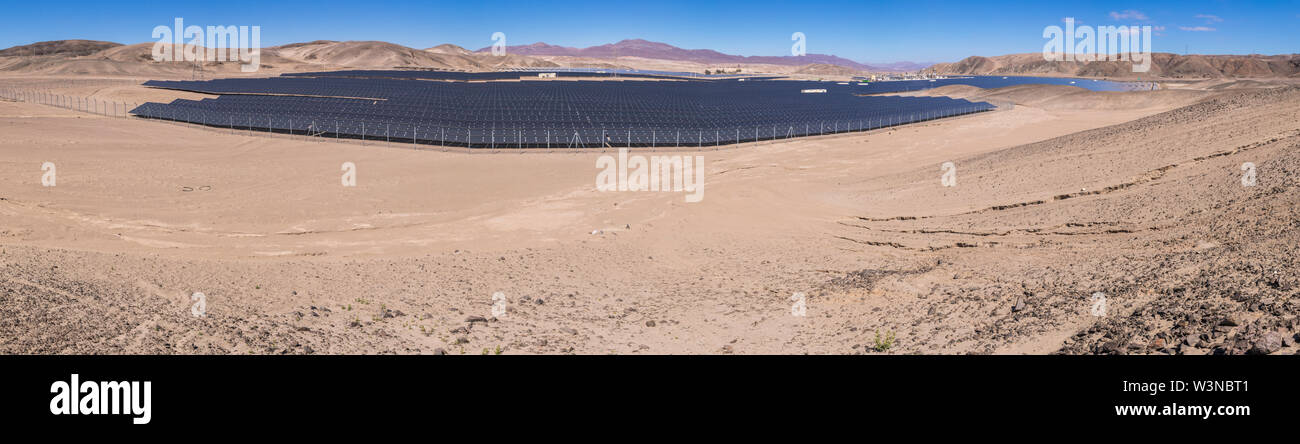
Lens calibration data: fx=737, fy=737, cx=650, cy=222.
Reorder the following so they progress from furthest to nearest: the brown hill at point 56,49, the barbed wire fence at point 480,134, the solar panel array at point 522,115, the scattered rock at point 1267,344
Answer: the brown hill at point 56,49 < the solar panel array at point 522,115 < the barbed wire fence at point 480,134 < the scattered rock at point 1267,344

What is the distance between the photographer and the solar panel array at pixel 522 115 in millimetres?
47188

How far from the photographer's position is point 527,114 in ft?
210

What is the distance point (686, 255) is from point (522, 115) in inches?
1835

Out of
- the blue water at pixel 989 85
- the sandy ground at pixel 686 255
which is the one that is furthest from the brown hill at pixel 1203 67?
the sandy ground at pixel 686 255

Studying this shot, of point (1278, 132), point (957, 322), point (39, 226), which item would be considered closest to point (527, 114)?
point (39, 226)

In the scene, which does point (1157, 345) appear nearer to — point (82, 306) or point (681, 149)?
point (82, 306)

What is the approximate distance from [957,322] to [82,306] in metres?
13.3

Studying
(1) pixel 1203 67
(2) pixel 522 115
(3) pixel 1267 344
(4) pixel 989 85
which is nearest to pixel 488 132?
(2) pixel 522 115

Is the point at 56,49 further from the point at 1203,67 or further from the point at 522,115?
the point at 1203,67

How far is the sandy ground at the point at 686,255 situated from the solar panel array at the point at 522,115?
12.0m

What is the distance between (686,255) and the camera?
18891 mm

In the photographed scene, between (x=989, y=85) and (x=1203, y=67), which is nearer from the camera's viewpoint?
(x=989, y=85)

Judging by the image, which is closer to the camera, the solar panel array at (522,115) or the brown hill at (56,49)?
the solar panel array at (522,115)

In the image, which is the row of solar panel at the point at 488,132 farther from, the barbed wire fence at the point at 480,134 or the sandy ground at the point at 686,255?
the sandy ground at the point at 686,255
